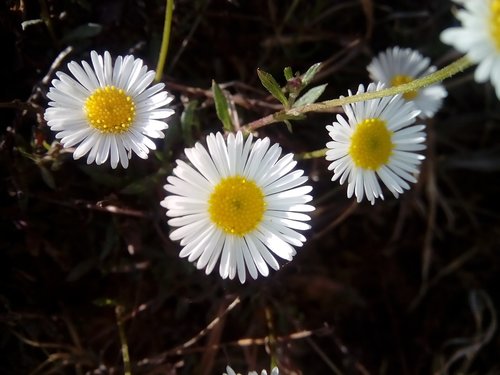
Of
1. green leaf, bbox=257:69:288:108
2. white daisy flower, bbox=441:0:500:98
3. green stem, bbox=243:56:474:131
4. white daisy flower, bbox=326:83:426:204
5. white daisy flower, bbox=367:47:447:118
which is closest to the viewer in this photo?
white daisy flower, bbox=441:0:500:98

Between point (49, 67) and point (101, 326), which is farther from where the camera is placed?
point (101, 326)

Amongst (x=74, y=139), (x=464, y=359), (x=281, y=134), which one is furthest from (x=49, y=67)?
(x=464, y=359)

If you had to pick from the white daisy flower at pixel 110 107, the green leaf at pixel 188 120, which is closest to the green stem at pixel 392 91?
the green leaf at pixel 188 120

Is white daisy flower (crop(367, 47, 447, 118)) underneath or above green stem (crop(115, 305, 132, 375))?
above

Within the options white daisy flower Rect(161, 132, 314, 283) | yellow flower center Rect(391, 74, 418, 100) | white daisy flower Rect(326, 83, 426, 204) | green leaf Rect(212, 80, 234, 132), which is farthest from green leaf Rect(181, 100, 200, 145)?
yellow flower center Rect(391, 74, 418, 100)

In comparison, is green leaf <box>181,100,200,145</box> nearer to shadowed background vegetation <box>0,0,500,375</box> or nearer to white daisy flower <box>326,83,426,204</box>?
shadowed background vegetation <box>0,0,500,375</box>

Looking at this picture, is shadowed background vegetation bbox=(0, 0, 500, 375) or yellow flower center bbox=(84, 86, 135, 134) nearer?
yellow flower center bbox=(84, 86, 135, 134)

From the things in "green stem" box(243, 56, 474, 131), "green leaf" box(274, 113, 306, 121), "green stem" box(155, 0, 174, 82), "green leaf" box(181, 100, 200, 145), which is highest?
"green stem" box(155, 0, 174, 82)

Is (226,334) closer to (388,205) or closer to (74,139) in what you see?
(388,205)

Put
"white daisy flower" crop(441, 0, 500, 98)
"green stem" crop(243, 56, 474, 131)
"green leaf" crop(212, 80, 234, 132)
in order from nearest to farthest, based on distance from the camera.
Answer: "white daisy flower" crop(441, 0, 500, 98) → "green stem" crop(243, 56, 474, 131) → "green leaf" crop(212, 80, 234, 132)
